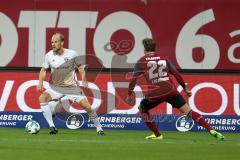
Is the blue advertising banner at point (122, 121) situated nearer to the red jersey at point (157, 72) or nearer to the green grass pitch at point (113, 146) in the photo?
the green grass pitch at point (113, 146)

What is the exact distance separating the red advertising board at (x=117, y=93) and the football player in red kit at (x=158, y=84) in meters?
3.17

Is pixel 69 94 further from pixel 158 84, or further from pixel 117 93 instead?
pixel 158 84

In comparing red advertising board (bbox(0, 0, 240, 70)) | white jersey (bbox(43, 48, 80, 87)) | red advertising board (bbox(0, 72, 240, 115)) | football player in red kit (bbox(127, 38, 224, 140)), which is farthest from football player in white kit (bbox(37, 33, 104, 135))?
red advertising board (bbox(0, 0, 240, 70))

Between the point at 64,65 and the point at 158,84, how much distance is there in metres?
2.48

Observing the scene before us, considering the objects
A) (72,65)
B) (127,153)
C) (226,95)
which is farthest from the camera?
(226,95)

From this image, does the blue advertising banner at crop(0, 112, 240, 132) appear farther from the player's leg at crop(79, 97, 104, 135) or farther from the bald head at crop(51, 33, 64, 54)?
the bald head at crop(51, 33, 64, 54)

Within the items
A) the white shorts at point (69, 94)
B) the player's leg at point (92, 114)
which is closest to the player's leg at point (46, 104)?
the white shorts at point (69, 94)

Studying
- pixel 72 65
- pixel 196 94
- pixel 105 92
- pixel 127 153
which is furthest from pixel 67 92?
pixel 127 153

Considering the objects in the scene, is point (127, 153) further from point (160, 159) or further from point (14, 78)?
point (14, 78)

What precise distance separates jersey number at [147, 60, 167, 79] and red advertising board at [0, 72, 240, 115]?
338cm

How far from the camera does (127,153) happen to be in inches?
494

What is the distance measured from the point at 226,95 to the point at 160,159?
24.7ft

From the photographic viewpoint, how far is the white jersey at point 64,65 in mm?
17016

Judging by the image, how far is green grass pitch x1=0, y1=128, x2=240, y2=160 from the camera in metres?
12.0
